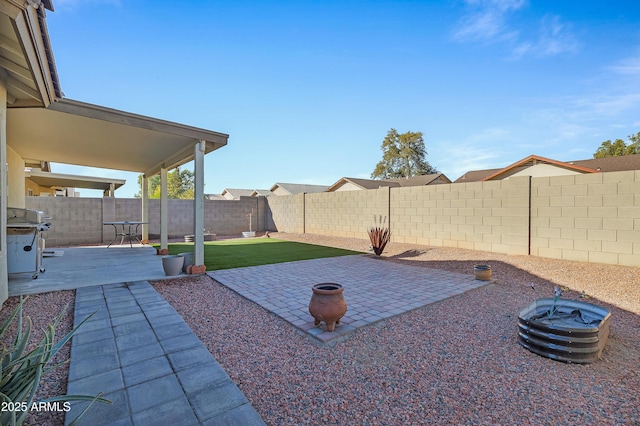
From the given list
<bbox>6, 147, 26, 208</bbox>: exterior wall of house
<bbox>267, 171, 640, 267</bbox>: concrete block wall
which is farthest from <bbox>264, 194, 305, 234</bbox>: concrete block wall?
<bbox>6, 147, 26, 208</bbox>: exterior wall of house

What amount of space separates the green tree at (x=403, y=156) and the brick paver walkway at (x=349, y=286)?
79.5 feet

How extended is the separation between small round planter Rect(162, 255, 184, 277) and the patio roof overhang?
2.20 meters

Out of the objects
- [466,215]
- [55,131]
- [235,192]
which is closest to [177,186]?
[235,192]

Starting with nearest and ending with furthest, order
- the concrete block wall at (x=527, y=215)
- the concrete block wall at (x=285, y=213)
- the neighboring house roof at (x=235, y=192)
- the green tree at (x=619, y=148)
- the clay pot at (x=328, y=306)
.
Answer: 1. the clay pot at (x=328, y=306)
2. the concrete block wall at (x=527, y=215)
3. the concrete block wall at (x=285, y=213)
4. the green tree at (x=619, y=148)
5. the neighboring house roof at (x=235, y=192)

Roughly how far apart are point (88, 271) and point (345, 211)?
7.87 m

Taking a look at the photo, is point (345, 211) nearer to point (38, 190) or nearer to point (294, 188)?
point (38, 190)

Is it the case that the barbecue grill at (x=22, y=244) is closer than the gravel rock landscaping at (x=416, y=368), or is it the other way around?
the gravel rock landscaping at (x=416, y=368)

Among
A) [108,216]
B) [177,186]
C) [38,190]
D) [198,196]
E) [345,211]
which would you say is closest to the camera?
[198,196]

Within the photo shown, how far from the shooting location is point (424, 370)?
2.32 metres

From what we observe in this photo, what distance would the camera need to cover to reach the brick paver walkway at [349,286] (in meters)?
3.45

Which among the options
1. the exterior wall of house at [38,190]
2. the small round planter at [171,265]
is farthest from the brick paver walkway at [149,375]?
the exterior wall of house at [38,190]

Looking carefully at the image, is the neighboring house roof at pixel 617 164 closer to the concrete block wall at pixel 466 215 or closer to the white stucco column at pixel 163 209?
the concrete block wall at pixel 466 215

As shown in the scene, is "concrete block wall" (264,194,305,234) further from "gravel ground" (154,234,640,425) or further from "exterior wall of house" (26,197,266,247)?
"gravel ground" (154,234,640,425)

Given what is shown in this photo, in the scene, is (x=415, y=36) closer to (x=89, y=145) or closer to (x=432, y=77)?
(x=432, y=77)
